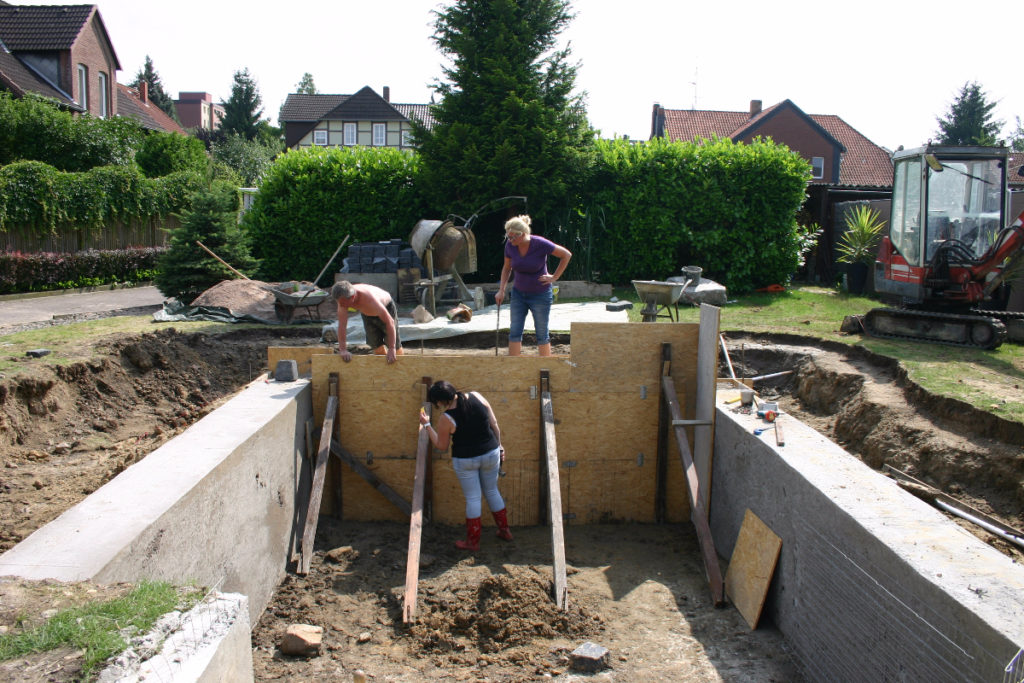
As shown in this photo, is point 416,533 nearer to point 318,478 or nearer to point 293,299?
point 318,478

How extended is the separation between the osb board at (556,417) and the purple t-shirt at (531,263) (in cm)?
64

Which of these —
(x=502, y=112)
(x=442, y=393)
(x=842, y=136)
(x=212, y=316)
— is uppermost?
(x=842, y=136)

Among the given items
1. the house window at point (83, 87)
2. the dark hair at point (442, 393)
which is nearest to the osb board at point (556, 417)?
A: the dark hair at point (442, 393)

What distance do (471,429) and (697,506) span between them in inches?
82.0

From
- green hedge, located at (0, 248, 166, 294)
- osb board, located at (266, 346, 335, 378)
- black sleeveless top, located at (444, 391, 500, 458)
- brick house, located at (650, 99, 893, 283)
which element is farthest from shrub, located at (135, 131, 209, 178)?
black sleeveless top, located at (444, 391, 500, 458)

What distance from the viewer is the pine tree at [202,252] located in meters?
14.2

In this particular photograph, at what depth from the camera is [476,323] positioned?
11312 millimetres

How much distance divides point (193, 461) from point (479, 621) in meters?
2.29

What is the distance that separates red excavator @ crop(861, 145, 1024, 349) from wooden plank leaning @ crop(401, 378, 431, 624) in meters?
7.02

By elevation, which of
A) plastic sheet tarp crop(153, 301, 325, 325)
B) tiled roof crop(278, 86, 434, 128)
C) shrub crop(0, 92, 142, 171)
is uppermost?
tiled roof crop(278, 86, 434, 128)

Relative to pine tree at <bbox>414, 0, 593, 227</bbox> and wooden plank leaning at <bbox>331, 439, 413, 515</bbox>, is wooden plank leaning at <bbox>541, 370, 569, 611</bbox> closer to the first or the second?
wooden plank leaning at <bbox>331, 439, 413, 515</bbox>

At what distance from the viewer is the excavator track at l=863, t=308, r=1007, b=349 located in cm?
980

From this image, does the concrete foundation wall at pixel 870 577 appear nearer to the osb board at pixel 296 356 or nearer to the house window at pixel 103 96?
the osb board at pixel 296 356

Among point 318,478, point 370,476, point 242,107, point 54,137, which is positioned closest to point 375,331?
point 370,476
